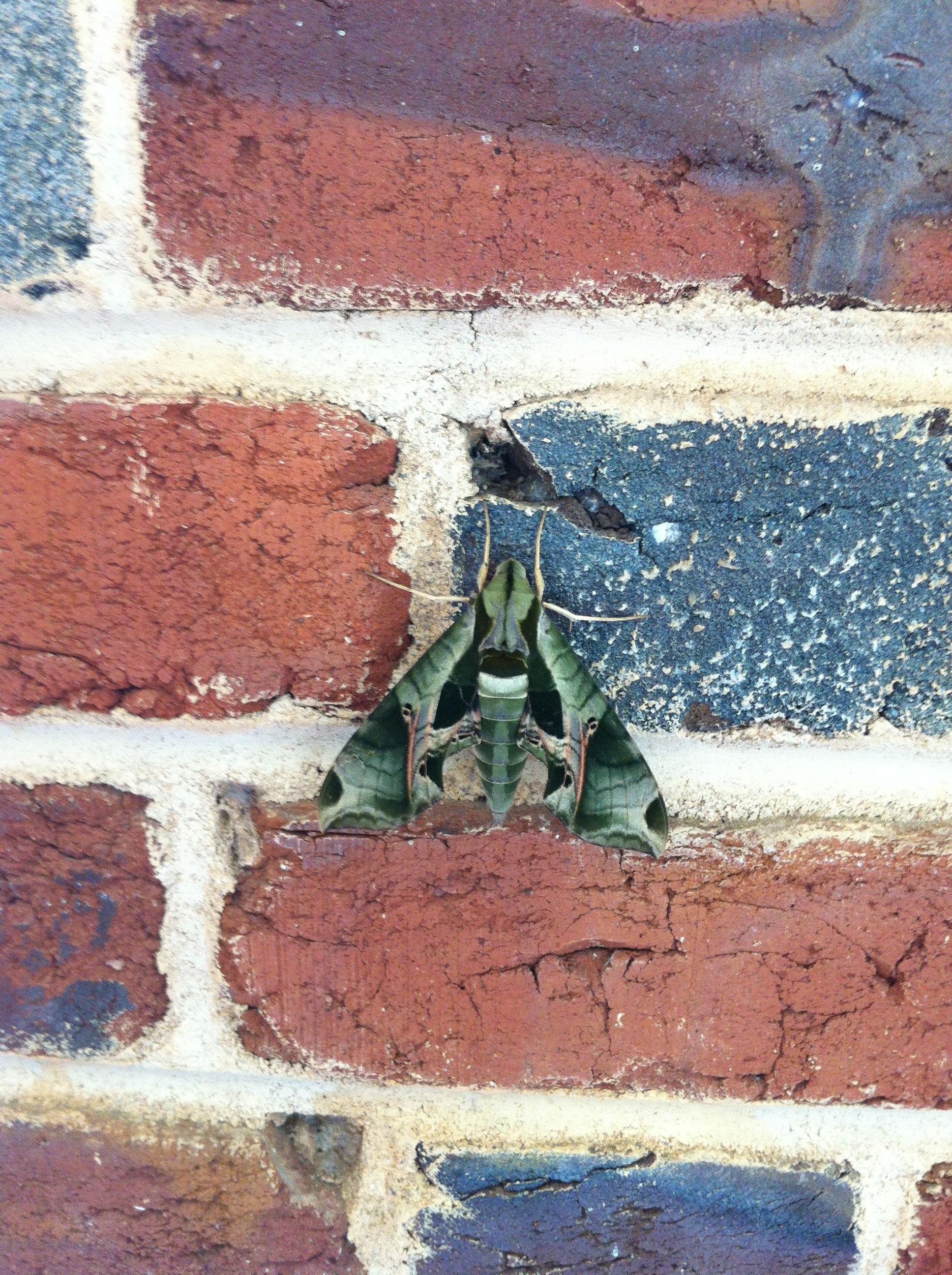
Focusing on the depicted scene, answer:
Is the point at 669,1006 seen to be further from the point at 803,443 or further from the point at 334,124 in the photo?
the point at 334,124

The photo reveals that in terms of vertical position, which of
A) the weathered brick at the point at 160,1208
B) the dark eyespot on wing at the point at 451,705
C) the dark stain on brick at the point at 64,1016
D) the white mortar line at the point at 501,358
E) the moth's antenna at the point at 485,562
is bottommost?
Result: the weathered brick at the point at 160,1208

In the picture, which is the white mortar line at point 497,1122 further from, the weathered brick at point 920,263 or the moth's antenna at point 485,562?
the weathered brick at point 920,263

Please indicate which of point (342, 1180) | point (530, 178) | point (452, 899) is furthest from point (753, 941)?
point (530, 178)

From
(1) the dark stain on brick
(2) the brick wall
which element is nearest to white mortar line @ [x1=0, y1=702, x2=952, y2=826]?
(2) the brick wall

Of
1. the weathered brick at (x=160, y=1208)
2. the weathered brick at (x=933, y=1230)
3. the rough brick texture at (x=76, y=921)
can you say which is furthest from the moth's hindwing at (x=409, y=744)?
the weathered brick at (x=933, y=1230)

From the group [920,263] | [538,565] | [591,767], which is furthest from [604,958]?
[920,263]

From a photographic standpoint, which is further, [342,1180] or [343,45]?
[342,1180]

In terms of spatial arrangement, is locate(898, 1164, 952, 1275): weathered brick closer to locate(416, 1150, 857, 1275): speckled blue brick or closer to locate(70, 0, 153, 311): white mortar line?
locate(416, 1150, 857, 1275): speckled blue brick
